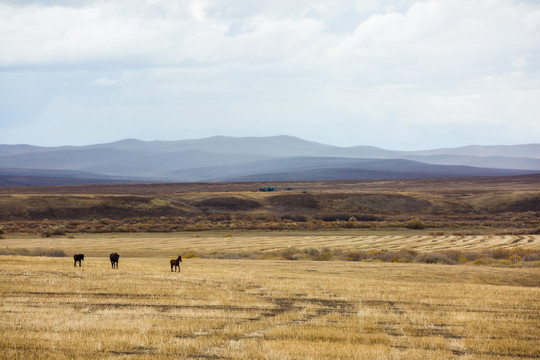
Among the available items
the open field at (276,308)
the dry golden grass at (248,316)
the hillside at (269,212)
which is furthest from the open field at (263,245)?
the dry golden grass at (248,316)

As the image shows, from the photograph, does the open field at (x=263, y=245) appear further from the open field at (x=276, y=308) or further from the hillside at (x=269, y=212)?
the hillside at (x=269, y=212)

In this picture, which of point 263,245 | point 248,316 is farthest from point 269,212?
point 248,316

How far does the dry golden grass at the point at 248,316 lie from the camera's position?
1129cm

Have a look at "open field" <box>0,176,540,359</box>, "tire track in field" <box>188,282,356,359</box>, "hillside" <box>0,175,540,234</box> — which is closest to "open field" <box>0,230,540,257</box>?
"open field" <box>0,176,540,359</box>

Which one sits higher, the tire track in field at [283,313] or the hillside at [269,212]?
the tire track in field at [283,313]

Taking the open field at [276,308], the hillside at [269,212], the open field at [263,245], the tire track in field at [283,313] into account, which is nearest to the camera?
the open field at [276,308]

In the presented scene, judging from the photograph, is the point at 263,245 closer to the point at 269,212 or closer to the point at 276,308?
the point at 276,308

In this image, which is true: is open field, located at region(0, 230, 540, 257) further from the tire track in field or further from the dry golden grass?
the tire track in field

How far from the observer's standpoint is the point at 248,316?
1457 centimetres

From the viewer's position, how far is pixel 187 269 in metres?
24.9

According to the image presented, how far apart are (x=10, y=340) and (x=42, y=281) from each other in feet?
26.6

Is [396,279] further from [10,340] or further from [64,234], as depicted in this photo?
[64,234]

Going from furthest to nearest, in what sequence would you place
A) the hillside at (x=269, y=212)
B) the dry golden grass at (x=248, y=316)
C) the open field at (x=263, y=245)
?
the hillside at (x=269, y=212)
the open field at (x=263, y=245)
the dry golden grass at (x=248, y=316)

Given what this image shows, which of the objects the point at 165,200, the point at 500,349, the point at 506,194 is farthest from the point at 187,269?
the point at 506,194
